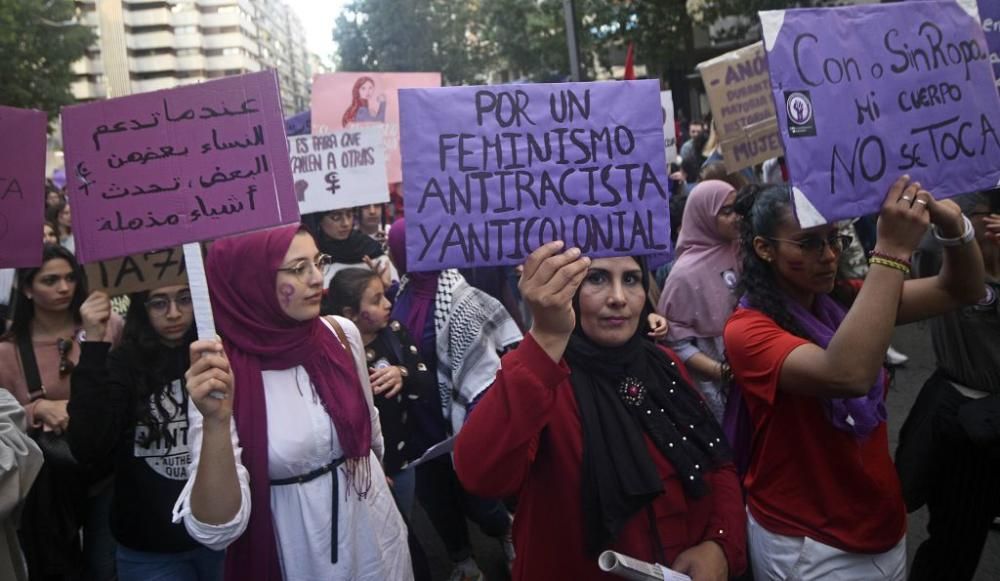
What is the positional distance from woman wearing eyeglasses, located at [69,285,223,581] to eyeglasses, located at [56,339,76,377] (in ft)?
2.45

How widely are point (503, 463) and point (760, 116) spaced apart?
4742mm

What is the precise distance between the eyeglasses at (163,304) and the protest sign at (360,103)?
14.3ft

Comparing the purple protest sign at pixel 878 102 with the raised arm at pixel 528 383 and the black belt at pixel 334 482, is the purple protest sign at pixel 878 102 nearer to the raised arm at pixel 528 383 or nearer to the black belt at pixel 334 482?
the raised arm at pixel 528 383

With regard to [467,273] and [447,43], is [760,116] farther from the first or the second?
[447,43]

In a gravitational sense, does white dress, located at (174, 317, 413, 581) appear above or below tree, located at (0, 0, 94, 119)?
below

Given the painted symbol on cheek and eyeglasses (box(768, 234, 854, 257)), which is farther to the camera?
the painted symbol on cheek

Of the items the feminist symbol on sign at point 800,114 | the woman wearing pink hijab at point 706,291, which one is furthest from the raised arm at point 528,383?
the woman wearing pink hijab at point 706,291

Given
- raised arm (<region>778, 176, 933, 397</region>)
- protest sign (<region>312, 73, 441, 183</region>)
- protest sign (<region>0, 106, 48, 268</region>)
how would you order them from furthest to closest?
protest sign (<region>312, 73, 441, 183</region>), protest sign (<region>0, 106, 48, 268</region>), raised arm (<region>778, 176, 933, 397</region>)

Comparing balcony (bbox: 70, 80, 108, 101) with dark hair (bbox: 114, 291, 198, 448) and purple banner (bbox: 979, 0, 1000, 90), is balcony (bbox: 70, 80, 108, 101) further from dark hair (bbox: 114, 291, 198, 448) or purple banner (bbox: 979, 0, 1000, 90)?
purple banner (bbox: 979, 0, 1000, 90)

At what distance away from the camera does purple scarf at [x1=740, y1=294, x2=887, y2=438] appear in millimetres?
2270

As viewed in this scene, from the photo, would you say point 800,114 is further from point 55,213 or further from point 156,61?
point 156,61

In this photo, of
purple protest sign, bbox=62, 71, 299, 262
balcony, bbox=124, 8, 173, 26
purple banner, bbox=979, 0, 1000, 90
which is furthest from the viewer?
balcony, bbox=124, 8, 173, 26

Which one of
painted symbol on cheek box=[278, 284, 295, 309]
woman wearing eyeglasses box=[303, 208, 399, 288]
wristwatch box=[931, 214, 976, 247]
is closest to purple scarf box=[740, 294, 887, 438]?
wristwatch box=[931, 214, 976, 247]

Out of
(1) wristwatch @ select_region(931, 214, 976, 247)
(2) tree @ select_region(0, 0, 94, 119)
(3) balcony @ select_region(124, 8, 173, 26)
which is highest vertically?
(2) tree @ select_region(0, 0, 94, 119)
